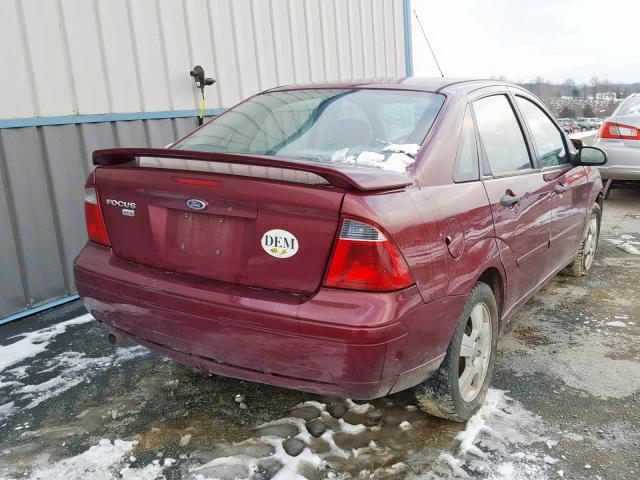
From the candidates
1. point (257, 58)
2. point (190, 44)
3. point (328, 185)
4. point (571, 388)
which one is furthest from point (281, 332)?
point (257, 58)

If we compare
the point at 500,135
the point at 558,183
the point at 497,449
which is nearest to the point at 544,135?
the point at 558,183

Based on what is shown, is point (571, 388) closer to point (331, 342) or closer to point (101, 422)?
point (331, 342)

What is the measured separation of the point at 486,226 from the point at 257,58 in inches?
172

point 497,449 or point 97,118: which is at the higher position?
point 97,118

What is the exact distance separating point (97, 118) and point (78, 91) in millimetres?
250

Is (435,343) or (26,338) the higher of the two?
(435,343)

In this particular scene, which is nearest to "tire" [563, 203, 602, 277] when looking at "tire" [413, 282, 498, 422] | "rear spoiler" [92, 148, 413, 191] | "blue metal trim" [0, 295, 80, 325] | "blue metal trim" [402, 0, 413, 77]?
"tire" [413, 282, 498, 422]

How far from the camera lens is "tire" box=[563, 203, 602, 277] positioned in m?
4.79

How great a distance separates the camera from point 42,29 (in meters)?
4.29

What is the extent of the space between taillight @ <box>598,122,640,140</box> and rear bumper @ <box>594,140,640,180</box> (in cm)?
10

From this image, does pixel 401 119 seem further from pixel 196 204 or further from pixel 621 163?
pixel 621 163

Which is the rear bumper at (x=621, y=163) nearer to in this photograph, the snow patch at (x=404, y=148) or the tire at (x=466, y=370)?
the tire at (x=466, y=370)

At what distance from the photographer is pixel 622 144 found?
7484 mm

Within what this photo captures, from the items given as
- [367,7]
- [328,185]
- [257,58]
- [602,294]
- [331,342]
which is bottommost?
[602,294]
